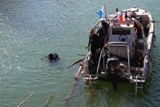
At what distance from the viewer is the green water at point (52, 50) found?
13383mm

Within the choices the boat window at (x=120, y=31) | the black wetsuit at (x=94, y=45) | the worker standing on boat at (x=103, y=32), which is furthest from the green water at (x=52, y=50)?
the boat window at (x=120, y=31)

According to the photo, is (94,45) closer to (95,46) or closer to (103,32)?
(95,46)

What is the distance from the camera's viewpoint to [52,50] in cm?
1789

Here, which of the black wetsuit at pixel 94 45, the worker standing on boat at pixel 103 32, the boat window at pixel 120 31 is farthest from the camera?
the worker standing on boat at pixel 103 32

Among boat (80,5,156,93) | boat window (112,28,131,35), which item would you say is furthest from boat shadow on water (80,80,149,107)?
boat window (112,28,131,35)

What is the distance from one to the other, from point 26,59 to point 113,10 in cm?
952

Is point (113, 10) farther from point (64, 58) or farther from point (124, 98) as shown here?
point (124, 98)

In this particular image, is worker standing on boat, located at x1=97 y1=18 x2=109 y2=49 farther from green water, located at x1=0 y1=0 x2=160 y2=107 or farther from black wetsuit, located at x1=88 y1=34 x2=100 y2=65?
green water, located at x1=0 y1=0 x2=160 y2=107

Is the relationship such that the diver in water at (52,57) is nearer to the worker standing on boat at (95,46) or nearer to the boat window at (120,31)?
the worker standing on boat at (95,46)

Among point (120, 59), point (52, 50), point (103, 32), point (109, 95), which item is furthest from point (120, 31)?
point (52, 50)

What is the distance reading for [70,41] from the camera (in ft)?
61.8

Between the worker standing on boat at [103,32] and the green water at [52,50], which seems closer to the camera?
the green water at [52,50]

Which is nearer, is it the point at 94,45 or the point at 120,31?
the point at 94,45

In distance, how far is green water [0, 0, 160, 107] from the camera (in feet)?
43.9
